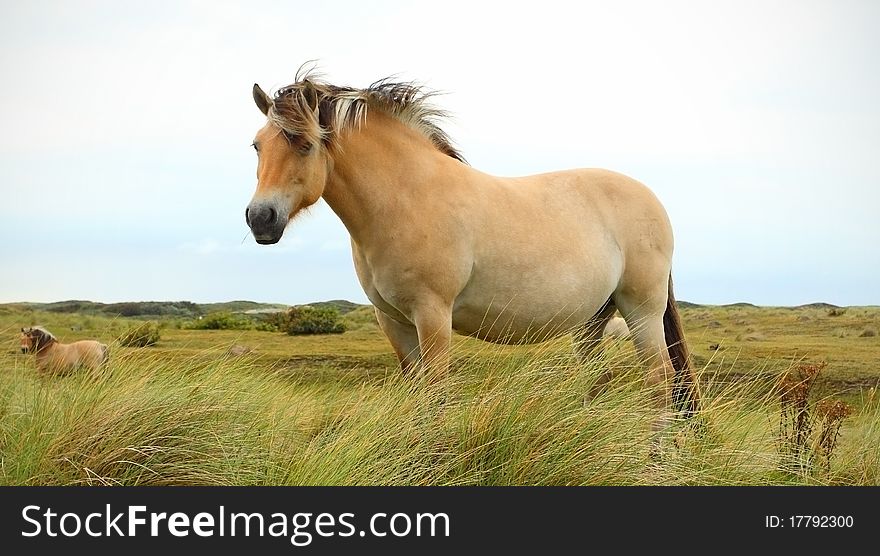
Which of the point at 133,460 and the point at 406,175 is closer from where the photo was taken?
the point at 133,460

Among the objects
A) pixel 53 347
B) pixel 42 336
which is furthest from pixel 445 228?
pixel 42 336

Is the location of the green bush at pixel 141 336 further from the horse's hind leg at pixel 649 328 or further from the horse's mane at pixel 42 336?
the horse's hind leg at pixel 649 328

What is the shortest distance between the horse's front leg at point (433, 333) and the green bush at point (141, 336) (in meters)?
2.69

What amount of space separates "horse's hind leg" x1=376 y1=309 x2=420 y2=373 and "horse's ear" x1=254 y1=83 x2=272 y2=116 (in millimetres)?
1857

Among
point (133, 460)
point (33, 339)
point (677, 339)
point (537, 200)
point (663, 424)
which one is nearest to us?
point (133, 460)

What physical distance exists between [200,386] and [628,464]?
9.69 feet

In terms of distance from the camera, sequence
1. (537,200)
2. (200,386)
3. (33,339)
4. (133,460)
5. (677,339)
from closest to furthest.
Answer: (133,460) → (200,386) → (537,200) → (677,339) → (33,339)

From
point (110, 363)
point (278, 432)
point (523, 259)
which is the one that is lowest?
point (278, 432)

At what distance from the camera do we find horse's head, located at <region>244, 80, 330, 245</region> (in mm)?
5148

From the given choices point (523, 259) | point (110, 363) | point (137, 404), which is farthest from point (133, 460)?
point (523, 259)

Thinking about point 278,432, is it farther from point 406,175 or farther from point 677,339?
point 677,339

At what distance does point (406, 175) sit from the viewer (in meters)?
5.79

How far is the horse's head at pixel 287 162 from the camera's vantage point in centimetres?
515

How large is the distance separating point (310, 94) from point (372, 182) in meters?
0.77
